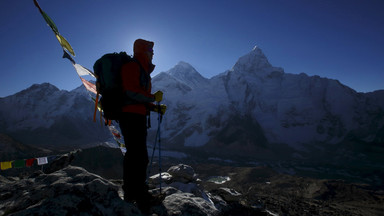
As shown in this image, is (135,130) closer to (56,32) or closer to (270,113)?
(56,32)

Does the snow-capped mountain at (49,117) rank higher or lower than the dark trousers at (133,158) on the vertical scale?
higher

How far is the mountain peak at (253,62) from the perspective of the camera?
114 metres

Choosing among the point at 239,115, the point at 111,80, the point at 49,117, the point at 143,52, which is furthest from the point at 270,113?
the point at 111,80

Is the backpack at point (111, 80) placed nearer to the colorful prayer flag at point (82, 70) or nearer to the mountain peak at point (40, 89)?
the colorful prayer flag at point (82, 70)

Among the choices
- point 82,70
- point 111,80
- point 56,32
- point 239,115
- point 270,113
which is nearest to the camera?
point 111,80

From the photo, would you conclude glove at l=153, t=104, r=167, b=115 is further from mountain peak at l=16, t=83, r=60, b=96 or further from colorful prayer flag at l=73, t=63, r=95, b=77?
mountain peak at l=16, t=83, r=60, b=96

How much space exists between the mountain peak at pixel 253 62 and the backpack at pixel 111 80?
117 m

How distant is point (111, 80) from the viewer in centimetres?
283

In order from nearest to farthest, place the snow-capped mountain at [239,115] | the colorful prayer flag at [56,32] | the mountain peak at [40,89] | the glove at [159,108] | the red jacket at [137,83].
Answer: the red jacket at [137,83] < the glove at [159,108] < the colorful prayer flag at [56,32] < the snow-capped mountain at [239,115] < the mountain peak at [40,89]

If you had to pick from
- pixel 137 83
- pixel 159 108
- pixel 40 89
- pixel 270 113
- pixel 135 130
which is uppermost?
pixel 40 89

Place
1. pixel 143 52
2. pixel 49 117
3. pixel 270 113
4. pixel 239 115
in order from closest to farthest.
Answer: pixel 143 52 → pixel 239 115 → pixel 49 117 → pixel 270 113

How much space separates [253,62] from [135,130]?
399 feet

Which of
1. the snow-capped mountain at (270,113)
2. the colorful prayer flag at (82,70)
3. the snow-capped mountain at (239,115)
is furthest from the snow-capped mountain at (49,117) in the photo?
the colorful prayer flag at (82,70)

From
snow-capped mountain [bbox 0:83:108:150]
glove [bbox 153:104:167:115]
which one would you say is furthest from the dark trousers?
snow-capped mountain [bbox 0:83:108:150]
